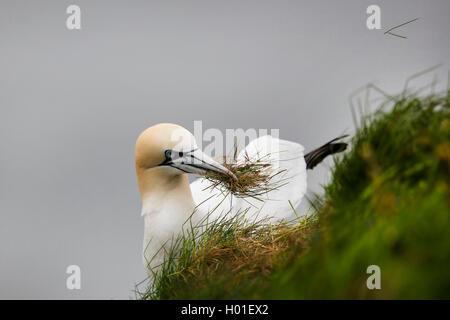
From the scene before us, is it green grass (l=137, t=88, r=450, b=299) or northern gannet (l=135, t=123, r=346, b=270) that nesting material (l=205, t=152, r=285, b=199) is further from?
green grass (l=137, t=88, r=450, b=299)

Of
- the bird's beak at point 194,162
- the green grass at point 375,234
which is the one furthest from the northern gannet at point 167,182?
the green grass at point 375,234

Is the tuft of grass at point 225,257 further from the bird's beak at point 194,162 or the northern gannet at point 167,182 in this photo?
the bird's beak at point 194,162

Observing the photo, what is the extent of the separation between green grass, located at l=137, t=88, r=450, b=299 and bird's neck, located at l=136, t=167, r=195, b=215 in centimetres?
36

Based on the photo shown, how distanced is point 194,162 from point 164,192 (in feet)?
0.70

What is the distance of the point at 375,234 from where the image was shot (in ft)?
2.12

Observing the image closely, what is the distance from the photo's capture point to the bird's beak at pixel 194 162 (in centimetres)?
154

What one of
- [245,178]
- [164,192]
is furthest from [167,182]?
[245,178]

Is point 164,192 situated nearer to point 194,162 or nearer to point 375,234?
point 194,162

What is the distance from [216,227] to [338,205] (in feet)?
2.19

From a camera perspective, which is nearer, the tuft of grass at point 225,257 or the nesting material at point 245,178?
the tuft of grass at point 225,257

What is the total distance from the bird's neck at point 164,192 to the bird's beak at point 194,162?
10 centimetres

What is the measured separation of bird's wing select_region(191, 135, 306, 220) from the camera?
6.13 feet

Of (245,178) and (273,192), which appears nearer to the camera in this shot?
(245,178)
